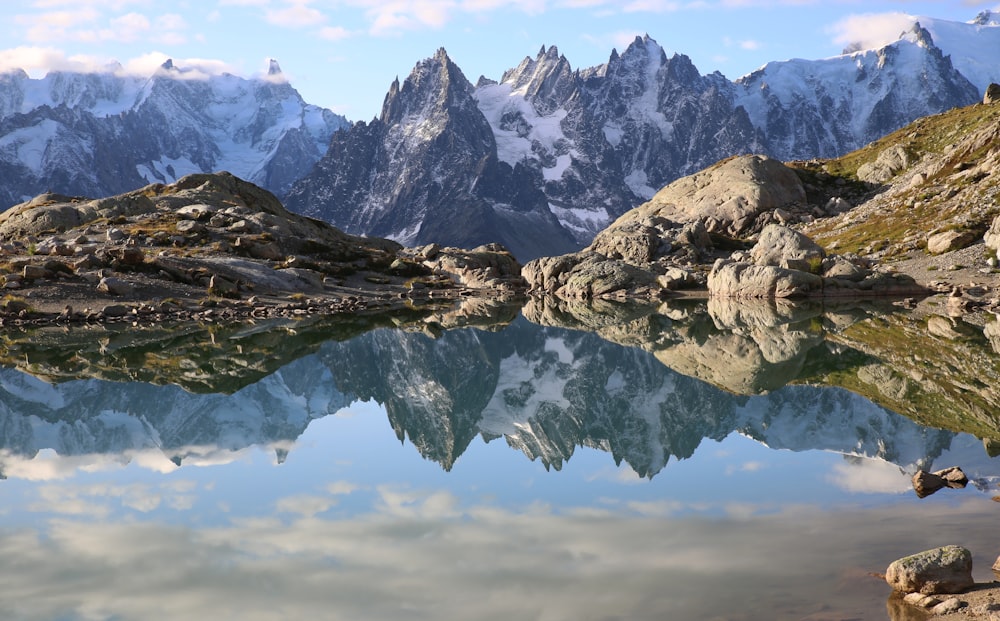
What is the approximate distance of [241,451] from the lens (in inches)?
846

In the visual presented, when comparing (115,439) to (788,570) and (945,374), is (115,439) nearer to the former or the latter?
(788,570)

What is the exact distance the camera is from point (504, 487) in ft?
56.6

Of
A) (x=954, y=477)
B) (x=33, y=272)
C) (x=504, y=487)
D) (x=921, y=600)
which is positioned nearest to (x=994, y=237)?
(x=954, y=477)

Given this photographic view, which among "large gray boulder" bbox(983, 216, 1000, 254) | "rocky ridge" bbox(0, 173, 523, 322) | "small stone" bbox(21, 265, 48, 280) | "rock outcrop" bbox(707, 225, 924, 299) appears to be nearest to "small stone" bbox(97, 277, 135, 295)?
"rocky ridge" bbox(0, 173, 523, 322)

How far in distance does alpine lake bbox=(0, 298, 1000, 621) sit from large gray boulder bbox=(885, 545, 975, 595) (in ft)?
1.32

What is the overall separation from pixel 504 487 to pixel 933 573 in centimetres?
825

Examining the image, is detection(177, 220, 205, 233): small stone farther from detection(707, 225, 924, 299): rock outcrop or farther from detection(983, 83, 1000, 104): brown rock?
detection(983, 83, 1000, 104): brown rock

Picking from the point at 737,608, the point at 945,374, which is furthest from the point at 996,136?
the point at 737,608

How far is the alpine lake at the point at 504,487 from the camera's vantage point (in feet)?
38.0

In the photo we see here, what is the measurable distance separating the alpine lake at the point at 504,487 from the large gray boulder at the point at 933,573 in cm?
40

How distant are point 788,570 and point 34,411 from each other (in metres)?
24.9

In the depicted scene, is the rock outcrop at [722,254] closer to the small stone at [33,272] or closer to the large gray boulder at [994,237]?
the large gray boulder at [994,237]

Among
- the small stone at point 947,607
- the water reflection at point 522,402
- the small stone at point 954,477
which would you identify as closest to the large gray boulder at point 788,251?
the water reflection at point 522,402

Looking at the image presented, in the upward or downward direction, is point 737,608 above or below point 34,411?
below
